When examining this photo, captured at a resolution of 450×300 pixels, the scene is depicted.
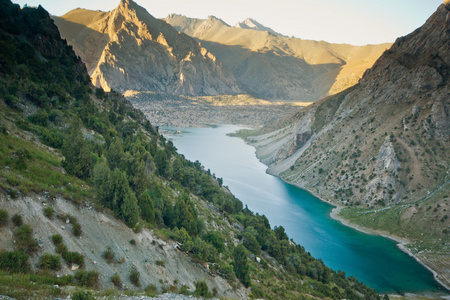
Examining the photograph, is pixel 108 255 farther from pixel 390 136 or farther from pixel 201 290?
pixel 390 136

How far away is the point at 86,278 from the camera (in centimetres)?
1236

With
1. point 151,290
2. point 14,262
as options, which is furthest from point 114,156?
point 14,262

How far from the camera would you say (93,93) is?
46.8 m

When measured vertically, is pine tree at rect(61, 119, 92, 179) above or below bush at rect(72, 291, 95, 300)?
above

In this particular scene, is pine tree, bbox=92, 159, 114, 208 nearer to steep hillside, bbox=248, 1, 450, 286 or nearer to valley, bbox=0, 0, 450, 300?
valley, bbox=0, 0, 450, 300

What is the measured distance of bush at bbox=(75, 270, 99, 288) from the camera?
1215 cm

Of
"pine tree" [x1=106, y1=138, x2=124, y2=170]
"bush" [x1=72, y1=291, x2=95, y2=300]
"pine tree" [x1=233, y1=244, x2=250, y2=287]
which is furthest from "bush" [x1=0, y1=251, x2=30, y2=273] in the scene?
"pine tree" [x1=233, y1=244, x2=250, y2=287]

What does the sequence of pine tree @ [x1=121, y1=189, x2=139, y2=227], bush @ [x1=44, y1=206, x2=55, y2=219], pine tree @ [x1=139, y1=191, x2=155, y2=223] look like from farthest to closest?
1. pine tree @ [x1=139, y1=191, x2=155, y2=223]
2. pine tree @ [x1=121, y1=189, x2=139, y2=227]
3. bush @ [x1=44, y1=206, x2=55, y2=219]

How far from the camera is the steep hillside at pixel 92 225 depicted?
11938mm

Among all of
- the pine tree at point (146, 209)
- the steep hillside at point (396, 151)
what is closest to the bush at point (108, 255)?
the pine tree at point (146, 209)

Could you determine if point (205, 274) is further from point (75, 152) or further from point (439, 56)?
point (439, 56)

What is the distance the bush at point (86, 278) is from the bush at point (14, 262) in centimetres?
204

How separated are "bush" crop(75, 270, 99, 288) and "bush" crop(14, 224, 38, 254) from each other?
2.06m

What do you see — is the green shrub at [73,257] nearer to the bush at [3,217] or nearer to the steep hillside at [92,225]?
the steep hillside at [92,225]
